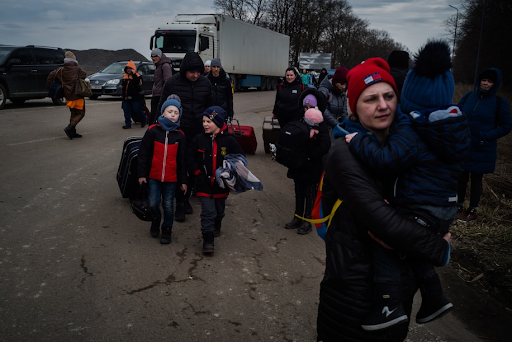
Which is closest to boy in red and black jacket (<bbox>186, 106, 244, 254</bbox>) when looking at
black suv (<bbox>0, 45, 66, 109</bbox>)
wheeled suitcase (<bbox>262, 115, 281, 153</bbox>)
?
wheeled suitcase (<bbox>262, 115, 281, 153</bbox>)

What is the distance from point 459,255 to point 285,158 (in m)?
2.32

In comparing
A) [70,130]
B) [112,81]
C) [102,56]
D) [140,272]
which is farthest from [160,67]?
[102,56]

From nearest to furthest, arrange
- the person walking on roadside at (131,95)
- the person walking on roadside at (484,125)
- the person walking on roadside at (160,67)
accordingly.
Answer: the person walking on roadside at (484,125) → the person walking on roadside at (160,67) → the person walking on roadside at (131,95)

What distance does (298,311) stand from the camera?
3750 millimetres

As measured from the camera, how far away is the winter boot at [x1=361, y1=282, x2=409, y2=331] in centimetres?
189

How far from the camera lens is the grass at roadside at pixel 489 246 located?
453 cm

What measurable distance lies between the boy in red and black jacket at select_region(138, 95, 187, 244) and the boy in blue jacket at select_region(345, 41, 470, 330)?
3.42 m

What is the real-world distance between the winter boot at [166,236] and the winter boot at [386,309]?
3.50 meters

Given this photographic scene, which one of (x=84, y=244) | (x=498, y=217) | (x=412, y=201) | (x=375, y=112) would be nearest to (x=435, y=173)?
(x=412, y=201)

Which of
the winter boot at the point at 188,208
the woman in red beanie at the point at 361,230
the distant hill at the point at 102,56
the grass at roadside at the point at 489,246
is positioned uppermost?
the distant hill at the point at 102,56

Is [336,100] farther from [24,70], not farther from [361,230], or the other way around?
[24,70]

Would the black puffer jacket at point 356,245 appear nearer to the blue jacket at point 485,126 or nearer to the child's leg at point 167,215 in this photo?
the child's leg at point 167,215

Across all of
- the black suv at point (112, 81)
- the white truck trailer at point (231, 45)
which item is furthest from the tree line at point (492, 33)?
the black suv at point (112, 81)

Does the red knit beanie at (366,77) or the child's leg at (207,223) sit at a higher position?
the red knit beanie at (366,77)
